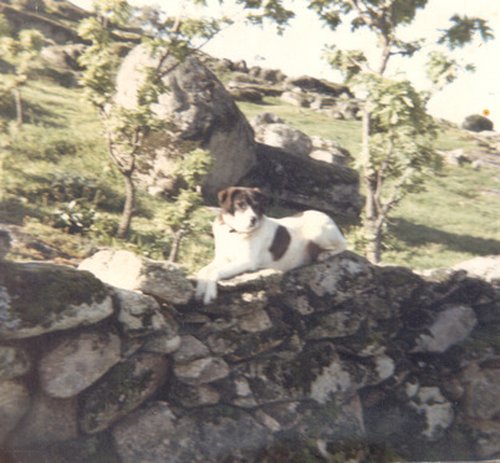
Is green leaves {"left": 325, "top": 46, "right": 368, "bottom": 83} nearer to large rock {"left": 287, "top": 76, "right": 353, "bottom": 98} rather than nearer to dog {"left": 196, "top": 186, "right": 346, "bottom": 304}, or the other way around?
dog {"left": 196, "top": 186, "right": 346, "bottom": 304}

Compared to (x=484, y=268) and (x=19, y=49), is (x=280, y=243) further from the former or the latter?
(x=19, y=49)

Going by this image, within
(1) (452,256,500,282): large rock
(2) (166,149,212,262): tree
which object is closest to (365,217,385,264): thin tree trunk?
(1) (452,256,500,282): large rock

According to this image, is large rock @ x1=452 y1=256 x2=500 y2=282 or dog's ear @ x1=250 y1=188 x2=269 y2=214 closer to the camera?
dog's ear @ x1=250 y1=188 x2=269 y2=214

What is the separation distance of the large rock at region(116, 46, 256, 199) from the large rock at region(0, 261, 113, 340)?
7565 millimetres

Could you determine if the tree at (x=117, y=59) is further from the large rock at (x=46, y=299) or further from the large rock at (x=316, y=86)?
the large rock at (x=316, y=86)

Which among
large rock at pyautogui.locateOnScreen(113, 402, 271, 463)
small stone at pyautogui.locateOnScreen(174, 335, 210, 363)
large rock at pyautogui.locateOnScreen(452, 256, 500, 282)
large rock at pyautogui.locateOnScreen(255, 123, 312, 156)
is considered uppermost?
large rock at pyautogui.locateOnScreen(255, 123, 312, 156)

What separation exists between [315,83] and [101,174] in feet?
132

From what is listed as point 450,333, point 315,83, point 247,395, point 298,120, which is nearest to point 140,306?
point 247,395

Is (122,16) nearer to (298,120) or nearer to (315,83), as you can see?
(298,120)

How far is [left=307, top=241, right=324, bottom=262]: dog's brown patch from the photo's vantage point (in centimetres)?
888

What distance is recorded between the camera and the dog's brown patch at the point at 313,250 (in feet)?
29.1

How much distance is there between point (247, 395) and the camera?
8.00 m

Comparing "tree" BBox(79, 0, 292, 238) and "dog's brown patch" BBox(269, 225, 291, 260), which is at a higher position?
"tree" BBox(79, 0, 292, 238)

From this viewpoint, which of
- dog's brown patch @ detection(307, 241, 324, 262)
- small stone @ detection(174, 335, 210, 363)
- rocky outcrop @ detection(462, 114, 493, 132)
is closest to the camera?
small stone @ detection(174, 335, 210, 363)
